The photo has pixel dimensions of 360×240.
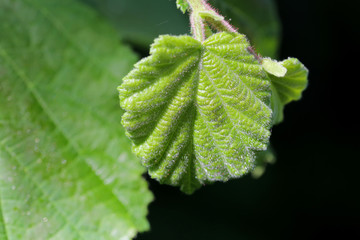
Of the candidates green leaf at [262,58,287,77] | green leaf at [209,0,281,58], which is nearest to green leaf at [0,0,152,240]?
green leaf at [209,0,281,58]

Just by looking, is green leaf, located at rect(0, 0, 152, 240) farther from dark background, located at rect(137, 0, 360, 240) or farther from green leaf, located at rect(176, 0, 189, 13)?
dark background, located at rect(137, 0, 360, 240)

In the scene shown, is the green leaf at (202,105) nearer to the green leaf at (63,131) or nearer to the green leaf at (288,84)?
the green leaf at (288,84)

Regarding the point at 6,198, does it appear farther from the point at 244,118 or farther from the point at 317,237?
the point at 317,237

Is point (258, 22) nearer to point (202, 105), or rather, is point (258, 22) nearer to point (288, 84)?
point (288, 84)

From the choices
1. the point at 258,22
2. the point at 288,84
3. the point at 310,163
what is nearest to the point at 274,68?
the point at 288,84

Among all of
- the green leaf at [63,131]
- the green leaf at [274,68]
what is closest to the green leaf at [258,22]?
the green leaf at [63,131]

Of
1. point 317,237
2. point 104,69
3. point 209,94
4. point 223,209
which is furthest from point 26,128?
point 317,237
